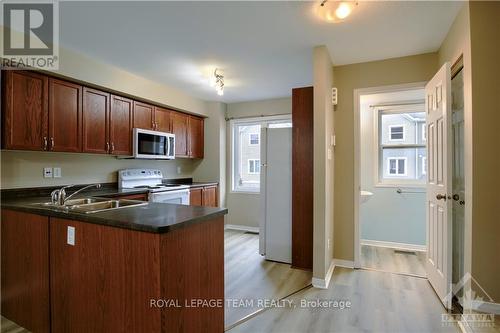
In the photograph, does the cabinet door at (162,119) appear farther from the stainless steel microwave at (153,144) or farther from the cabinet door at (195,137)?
the cabinet door at (195,137)

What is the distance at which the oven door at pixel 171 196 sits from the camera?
11.4ft

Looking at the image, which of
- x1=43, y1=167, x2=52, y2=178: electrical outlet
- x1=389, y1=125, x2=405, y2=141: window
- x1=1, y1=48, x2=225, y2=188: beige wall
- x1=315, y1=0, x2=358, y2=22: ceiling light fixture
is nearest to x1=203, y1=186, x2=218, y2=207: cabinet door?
x1=1, y1=48, x2=225, y2=188: beige wall

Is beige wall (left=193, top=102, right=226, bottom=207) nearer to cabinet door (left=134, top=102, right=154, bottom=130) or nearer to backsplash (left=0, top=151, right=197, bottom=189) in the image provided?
backsplash (left=0, top=151, right=197, bottom=189)

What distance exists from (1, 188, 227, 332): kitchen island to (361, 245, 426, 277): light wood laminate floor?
2.27 m

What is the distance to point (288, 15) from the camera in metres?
2.16

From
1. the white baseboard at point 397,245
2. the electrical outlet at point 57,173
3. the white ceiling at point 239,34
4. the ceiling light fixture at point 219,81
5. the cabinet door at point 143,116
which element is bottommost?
the white baseboard at point 397,245

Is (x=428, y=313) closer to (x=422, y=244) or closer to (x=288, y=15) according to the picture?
(x=422, y=244)

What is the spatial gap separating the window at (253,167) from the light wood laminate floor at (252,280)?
1630 mm

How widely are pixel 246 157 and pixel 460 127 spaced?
Answer: 3405 mm

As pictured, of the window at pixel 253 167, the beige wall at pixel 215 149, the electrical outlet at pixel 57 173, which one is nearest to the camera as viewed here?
the electrical outlet at pixel 57 173

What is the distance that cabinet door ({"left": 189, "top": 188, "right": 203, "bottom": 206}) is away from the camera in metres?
4.16

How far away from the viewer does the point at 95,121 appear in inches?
123

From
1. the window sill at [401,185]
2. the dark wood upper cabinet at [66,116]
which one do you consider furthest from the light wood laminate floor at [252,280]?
the dark wood upper cabinet at [66,116]

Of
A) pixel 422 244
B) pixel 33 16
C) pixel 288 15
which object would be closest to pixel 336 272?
pixel 422 244
